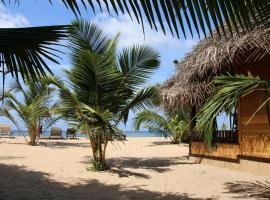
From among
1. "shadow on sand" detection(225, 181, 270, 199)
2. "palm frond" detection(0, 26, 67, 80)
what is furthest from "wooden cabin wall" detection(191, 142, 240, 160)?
"palm frond" detection(0, 26, 67, 80)

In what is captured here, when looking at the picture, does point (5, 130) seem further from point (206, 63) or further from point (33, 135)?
point (206, 63)

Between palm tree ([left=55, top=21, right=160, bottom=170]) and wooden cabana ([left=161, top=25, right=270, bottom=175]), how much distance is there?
3.08 feet

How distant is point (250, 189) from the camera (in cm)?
694

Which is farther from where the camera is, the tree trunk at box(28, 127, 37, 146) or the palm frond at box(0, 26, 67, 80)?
the tree trunk at box(28, 127, 37, 146)

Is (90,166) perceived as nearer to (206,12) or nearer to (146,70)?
(146,70)

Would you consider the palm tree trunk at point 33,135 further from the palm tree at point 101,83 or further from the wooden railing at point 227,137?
the wooden railing at point 227,137

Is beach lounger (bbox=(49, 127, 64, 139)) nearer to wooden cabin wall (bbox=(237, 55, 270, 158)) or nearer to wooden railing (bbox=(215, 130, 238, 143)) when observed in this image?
wooden railing (bbox=(215, 130, 238, 143))

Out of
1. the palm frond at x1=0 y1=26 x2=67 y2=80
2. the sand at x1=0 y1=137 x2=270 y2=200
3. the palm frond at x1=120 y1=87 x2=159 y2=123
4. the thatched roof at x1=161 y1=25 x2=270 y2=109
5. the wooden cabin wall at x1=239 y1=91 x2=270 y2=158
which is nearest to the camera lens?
the palm frond at x1=0 y1=26 x2=67 y2=80

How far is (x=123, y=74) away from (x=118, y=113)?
36.1 inches

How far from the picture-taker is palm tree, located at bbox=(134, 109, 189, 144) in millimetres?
19484

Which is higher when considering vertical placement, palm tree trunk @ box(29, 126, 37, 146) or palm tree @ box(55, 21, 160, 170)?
palm tree @ box(55, 21, 160, 170)

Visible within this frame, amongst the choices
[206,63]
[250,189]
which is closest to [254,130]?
[206,63]

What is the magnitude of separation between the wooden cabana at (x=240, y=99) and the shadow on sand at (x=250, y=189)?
1007 mm

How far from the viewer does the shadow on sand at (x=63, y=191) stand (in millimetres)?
6074
